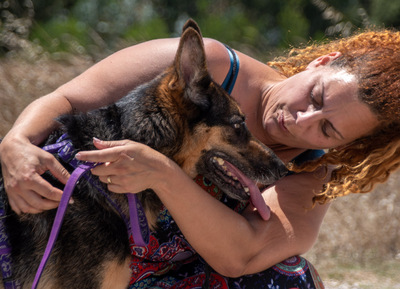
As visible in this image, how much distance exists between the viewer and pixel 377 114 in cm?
312

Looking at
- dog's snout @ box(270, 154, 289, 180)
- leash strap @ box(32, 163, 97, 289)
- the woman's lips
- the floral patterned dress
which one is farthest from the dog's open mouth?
leash strap @ box(32, 163, 97, 289)

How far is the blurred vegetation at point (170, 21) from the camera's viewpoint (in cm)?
741

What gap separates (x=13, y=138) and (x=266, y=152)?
136 centimetres

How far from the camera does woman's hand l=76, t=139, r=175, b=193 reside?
94.3 inches

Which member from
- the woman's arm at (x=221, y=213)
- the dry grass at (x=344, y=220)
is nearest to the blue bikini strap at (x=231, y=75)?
the woman's arm at (x=221, y=213)

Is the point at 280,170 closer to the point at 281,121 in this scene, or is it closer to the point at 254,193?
the point at 254,193

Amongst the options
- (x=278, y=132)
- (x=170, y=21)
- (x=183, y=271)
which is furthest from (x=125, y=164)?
(x=170, y=21)

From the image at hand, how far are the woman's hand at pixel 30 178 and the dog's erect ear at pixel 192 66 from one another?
764 millimetres

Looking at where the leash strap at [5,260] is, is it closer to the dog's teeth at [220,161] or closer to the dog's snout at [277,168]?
the dog's teeth at [220,161]

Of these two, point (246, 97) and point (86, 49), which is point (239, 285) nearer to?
point (246, 97)

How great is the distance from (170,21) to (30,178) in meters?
7.49

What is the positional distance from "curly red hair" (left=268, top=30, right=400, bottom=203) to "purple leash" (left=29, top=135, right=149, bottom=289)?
1123mm

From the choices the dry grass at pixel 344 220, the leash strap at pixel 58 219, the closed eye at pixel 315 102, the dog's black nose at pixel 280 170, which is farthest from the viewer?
the dry grass at pixel 344 220

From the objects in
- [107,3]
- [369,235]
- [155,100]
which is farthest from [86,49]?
[155,100]
